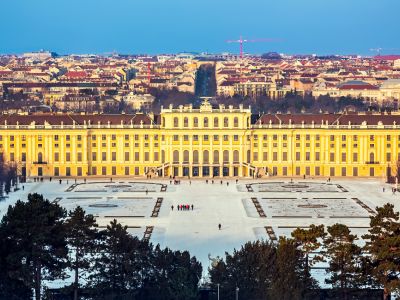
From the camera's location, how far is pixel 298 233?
38625 millimetres

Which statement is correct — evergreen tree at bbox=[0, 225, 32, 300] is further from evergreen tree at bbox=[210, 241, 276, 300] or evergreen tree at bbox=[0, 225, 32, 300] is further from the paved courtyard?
the paved courtyard

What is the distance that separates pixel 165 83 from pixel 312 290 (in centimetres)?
13125

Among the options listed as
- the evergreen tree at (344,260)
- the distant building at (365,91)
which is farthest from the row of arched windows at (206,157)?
the distant building at (365,91)

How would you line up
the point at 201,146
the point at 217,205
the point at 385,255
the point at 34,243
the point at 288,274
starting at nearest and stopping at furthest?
the point at 385,255, the point at 34,243, the point at 288,274, the point at 217,205, the point at 201,146

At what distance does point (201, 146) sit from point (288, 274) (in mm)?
42551

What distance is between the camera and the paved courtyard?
53875 mm

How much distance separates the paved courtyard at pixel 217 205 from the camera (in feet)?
177

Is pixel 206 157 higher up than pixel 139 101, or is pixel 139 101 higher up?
pixel 139 101

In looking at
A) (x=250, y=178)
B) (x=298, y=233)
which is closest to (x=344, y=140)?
(x=250, y=178)

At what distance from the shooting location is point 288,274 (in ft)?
122

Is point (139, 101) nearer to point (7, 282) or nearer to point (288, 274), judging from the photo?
point (7, 282)

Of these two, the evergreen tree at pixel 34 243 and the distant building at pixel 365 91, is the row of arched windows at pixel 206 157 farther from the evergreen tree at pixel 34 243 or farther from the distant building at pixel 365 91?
the distant building at pixel 365 91

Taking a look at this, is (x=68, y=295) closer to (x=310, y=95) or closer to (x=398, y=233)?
(x=398, y=233)

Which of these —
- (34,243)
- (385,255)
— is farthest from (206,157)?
(385,255)
